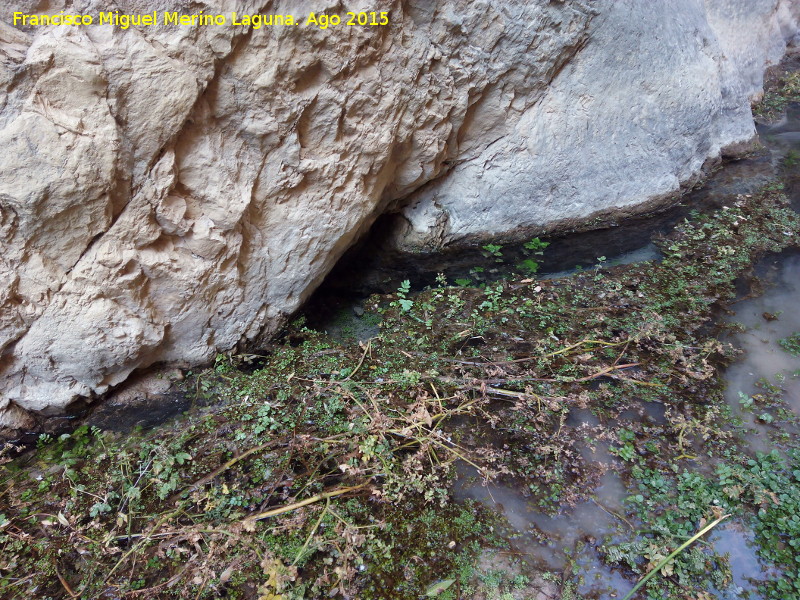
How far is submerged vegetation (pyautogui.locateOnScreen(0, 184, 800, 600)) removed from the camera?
2852mm

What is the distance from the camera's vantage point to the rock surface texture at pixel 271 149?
120 inches

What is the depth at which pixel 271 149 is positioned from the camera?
3.89 meters

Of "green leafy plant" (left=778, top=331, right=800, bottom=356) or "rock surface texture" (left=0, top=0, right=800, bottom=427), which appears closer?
"rock surface texture" (left=0, top=0, right=800, bottom=427)

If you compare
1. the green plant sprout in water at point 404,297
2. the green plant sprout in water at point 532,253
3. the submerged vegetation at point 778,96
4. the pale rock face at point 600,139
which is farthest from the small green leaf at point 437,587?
the submerged vegetation at point 778,96

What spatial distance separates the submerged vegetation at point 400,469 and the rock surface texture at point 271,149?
0.81 meters

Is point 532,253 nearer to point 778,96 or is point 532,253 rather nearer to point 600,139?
point 600,139

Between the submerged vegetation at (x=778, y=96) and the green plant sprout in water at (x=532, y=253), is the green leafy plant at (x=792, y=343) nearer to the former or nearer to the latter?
the green plant sprout in water at (x=532, y=253)

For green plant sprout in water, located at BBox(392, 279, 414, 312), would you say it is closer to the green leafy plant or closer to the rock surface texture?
the rock surface texture

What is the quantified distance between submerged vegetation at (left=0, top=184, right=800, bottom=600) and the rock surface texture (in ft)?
2.67

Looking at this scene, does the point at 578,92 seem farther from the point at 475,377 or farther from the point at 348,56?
the point at 475,377

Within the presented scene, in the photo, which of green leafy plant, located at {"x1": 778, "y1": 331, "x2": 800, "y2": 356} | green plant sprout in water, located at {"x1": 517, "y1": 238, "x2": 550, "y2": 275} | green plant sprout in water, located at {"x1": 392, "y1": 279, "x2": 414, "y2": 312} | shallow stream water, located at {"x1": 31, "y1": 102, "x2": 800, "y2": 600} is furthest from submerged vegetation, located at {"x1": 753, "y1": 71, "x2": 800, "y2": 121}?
green plant sprout in water, located at {"x1": 392, "y1": 279, "x2": 414, "y2": 312}

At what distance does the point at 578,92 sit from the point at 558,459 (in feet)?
14.4

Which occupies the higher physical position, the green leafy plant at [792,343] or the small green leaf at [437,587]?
the small green leaf at [437,587]

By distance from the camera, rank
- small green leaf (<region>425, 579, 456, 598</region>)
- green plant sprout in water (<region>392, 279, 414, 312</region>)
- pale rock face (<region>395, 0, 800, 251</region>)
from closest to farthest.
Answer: small green leaf (<region>425, 579, 456, 598</region>), green plant sprout in water (<region>392, 279, 414, 312</region>), pale rock face (<region>395, 0, 800, 251</region>)
